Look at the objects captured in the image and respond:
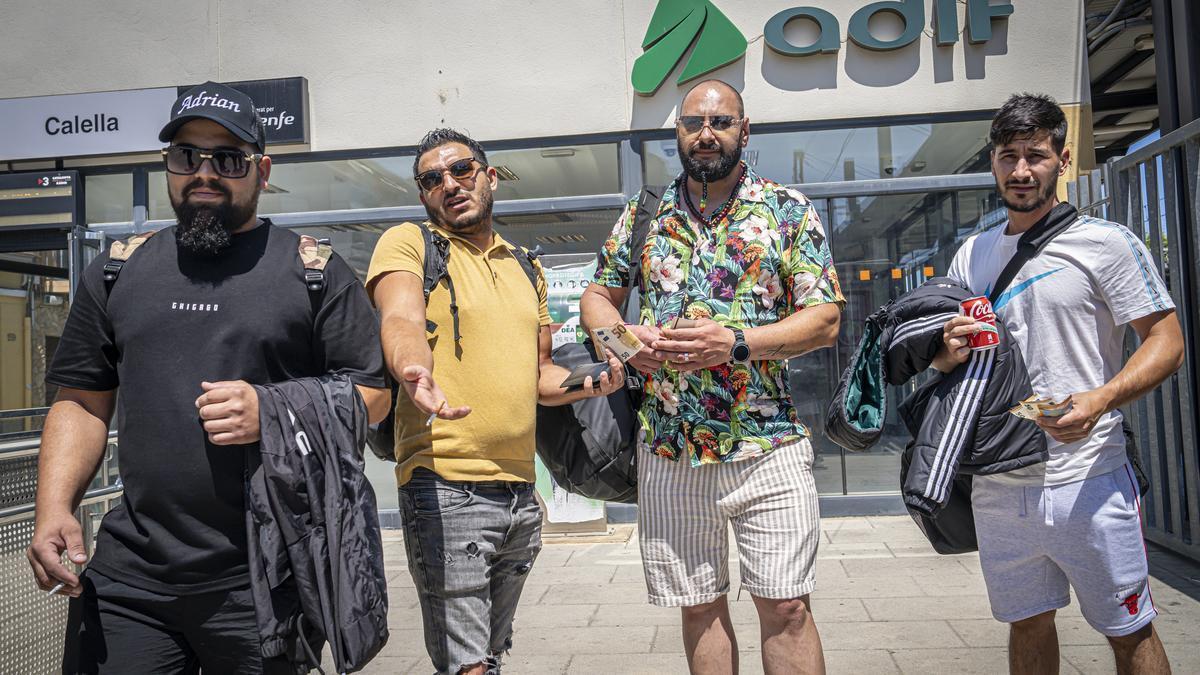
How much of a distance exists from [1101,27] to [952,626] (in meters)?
6.59

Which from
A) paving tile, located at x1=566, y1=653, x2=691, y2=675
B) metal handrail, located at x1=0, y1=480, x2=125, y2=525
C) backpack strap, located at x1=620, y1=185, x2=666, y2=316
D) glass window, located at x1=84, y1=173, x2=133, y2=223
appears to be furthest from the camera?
glass window, located at x1=84, y1=173, x2=133, y2=223

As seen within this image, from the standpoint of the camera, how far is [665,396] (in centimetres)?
281

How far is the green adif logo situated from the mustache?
18.4ft

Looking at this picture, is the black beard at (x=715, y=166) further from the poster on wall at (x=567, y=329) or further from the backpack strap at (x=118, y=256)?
the poster on wall at (x=567, y=329)

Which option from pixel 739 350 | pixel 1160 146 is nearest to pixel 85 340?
pixel 739 350

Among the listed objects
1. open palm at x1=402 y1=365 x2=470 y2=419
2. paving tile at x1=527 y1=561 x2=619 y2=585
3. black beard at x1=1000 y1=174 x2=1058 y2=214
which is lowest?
paving tile at x1=527 y1=561 x2=619 y2=585

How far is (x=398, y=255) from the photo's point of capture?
2.64m

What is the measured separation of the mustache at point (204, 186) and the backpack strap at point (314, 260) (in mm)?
230

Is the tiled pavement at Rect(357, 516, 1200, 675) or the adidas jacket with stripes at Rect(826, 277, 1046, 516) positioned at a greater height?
the adidas jacket with stripes at Rect(826, 277, 1046, 516)

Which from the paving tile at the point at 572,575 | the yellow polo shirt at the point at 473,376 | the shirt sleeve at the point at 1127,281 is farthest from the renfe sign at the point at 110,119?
the shirt sleeve at the point at 1127,281

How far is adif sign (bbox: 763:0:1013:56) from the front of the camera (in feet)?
23.5

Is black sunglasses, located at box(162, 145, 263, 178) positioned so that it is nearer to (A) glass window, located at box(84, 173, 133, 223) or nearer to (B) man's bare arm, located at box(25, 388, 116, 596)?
(B) man's bare arm, located at box(25, 388, 116, 596)

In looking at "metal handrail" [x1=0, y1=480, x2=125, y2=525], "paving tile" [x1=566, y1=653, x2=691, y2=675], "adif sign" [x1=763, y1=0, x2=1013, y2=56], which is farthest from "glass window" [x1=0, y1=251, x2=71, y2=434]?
"adif sign" [x1=763, y1=0, x2=1013, y2=56]

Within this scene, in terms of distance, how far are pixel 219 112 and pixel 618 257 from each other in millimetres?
1339
